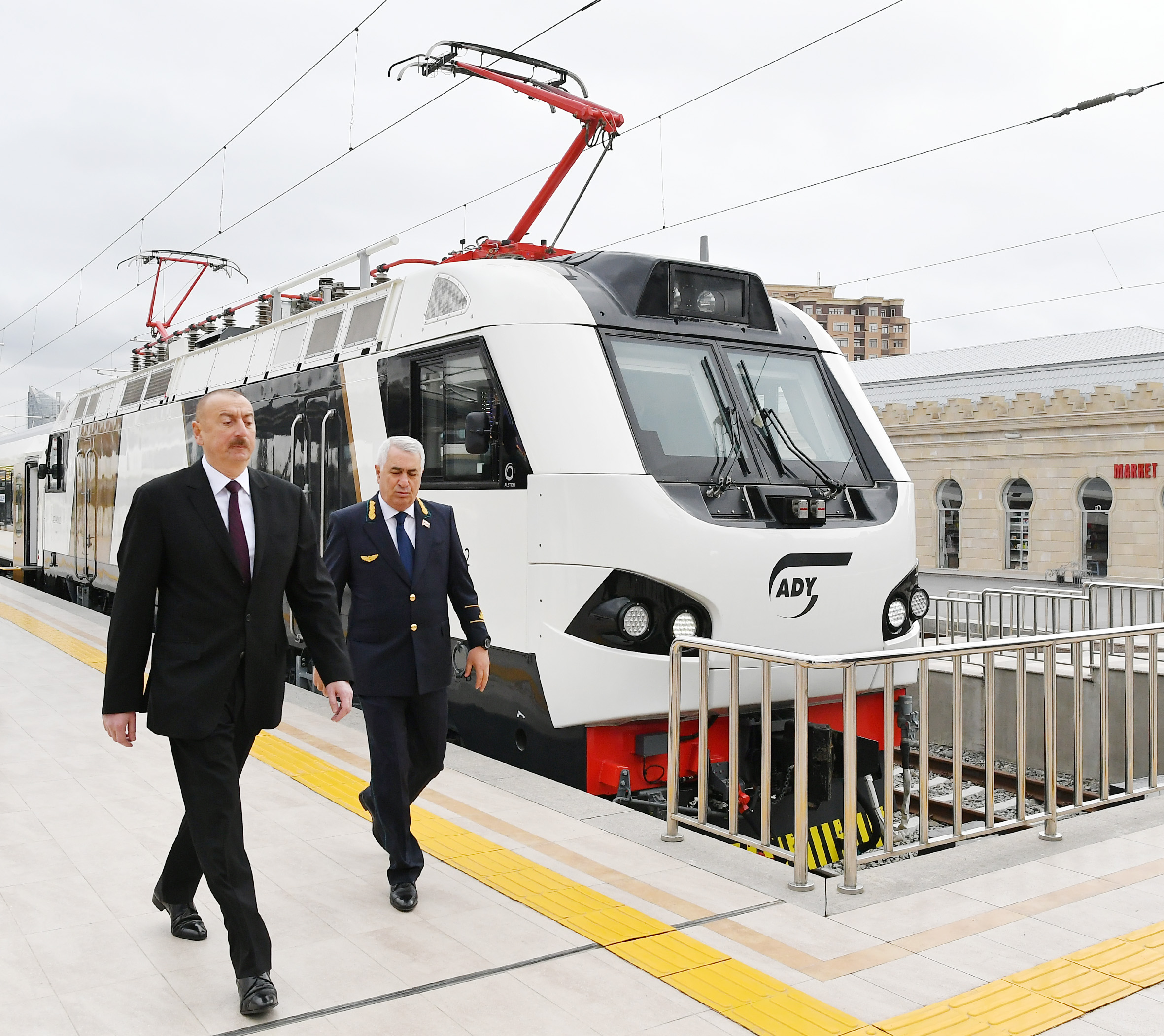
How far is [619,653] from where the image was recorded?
18.9ft

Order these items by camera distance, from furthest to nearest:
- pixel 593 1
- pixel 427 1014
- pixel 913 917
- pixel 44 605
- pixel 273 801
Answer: pixel 44 605 → pixel 593 1 → pixel 273 801 → pixel 913 917 → pixel 427 1014

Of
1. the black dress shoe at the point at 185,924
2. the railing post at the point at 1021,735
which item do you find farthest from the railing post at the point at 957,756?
the black dress shoe at the point at 185,924

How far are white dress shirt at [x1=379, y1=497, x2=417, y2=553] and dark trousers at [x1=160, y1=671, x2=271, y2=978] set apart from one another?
110 cm

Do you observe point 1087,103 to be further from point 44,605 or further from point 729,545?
point 44,605

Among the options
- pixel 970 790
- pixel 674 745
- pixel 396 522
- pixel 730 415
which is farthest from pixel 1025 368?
pixel 396 522

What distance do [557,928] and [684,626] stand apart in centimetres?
217

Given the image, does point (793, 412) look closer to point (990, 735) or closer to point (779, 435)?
point (779, 435)

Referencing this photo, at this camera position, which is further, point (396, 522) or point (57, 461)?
point (57, 461)

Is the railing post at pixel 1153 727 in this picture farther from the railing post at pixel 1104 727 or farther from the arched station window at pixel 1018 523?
the arched station window at pixel 1018 523

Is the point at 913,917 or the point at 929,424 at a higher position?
the point at 929,424

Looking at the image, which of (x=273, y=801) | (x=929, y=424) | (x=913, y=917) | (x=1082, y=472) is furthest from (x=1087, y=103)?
(x=929, y=424)

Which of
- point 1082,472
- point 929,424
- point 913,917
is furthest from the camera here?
point 929,424

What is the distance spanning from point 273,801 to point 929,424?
3224 cm

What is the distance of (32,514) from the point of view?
21.0 m
